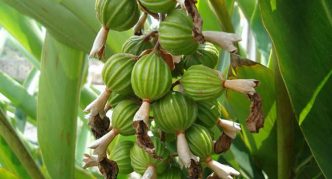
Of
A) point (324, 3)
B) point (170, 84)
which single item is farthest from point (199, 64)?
point (324, 3)

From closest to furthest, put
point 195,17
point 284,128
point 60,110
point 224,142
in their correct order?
point 195,17 < point 224,142 < point 284,128 < point 60,110

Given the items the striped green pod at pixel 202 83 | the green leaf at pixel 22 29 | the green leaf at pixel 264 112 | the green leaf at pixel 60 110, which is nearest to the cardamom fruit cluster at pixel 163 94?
the striped green pod at pixel 202 83

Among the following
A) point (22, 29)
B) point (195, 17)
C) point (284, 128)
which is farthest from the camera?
point (22, 29)

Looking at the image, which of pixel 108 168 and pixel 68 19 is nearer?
pixel 108 168

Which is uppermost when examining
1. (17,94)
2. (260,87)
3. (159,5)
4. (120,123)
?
(159,5)

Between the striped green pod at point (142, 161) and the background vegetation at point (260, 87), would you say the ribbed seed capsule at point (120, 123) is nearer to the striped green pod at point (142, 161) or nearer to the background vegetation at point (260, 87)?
the striped green pod at point (142, 161)

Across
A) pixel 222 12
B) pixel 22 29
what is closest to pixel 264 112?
pixel 222 12

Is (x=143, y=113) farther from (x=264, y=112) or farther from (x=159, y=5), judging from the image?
(x=264, y=112)

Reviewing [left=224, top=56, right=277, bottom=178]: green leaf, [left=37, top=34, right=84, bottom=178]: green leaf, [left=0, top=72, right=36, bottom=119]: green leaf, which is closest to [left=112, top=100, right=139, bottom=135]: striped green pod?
[left=224, top=56, right=277, bottom=178]: green leaf
